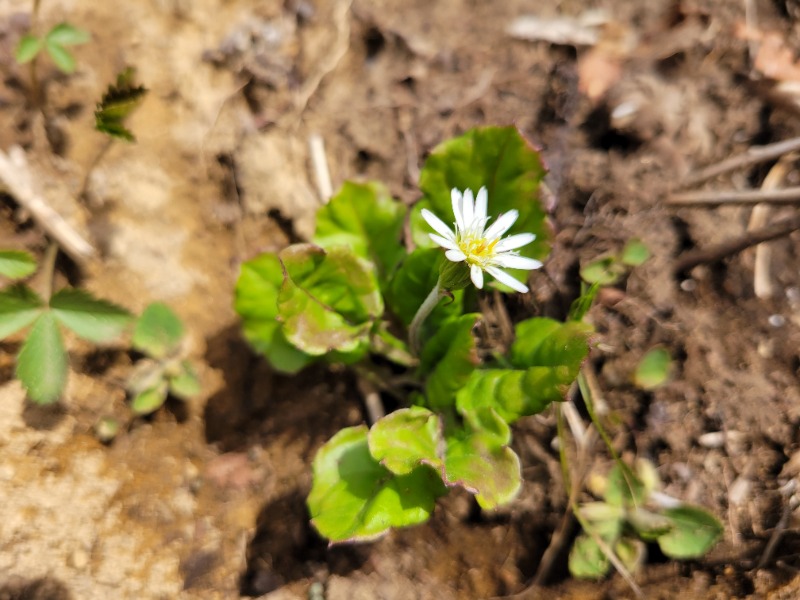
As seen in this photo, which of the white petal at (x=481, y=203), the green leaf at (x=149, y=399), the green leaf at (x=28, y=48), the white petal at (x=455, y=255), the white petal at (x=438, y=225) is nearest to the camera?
the white petal at (x=455, y=255)

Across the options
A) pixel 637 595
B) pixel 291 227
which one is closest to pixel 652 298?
pixel 637 595

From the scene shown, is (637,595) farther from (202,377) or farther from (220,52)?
(220,52)

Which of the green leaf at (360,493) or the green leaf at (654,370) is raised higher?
the green leaf at (654,370)

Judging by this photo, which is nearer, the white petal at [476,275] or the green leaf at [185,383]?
the white petal at [476,275]

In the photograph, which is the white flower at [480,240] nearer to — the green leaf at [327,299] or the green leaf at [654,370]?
the green leaf at [327,299]

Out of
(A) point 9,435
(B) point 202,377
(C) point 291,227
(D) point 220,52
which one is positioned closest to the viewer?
(A) point 9,435

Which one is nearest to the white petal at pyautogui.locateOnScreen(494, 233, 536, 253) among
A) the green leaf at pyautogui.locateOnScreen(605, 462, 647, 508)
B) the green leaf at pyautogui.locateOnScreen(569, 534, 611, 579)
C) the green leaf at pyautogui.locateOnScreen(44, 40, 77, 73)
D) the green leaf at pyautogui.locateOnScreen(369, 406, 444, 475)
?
the green leaf at pyautogui.locateOnScreen(369, 406, 444, 475)

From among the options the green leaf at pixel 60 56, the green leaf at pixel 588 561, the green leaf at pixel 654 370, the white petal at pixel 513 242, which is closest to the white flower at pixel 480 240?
the white petal at pixel 513 242
